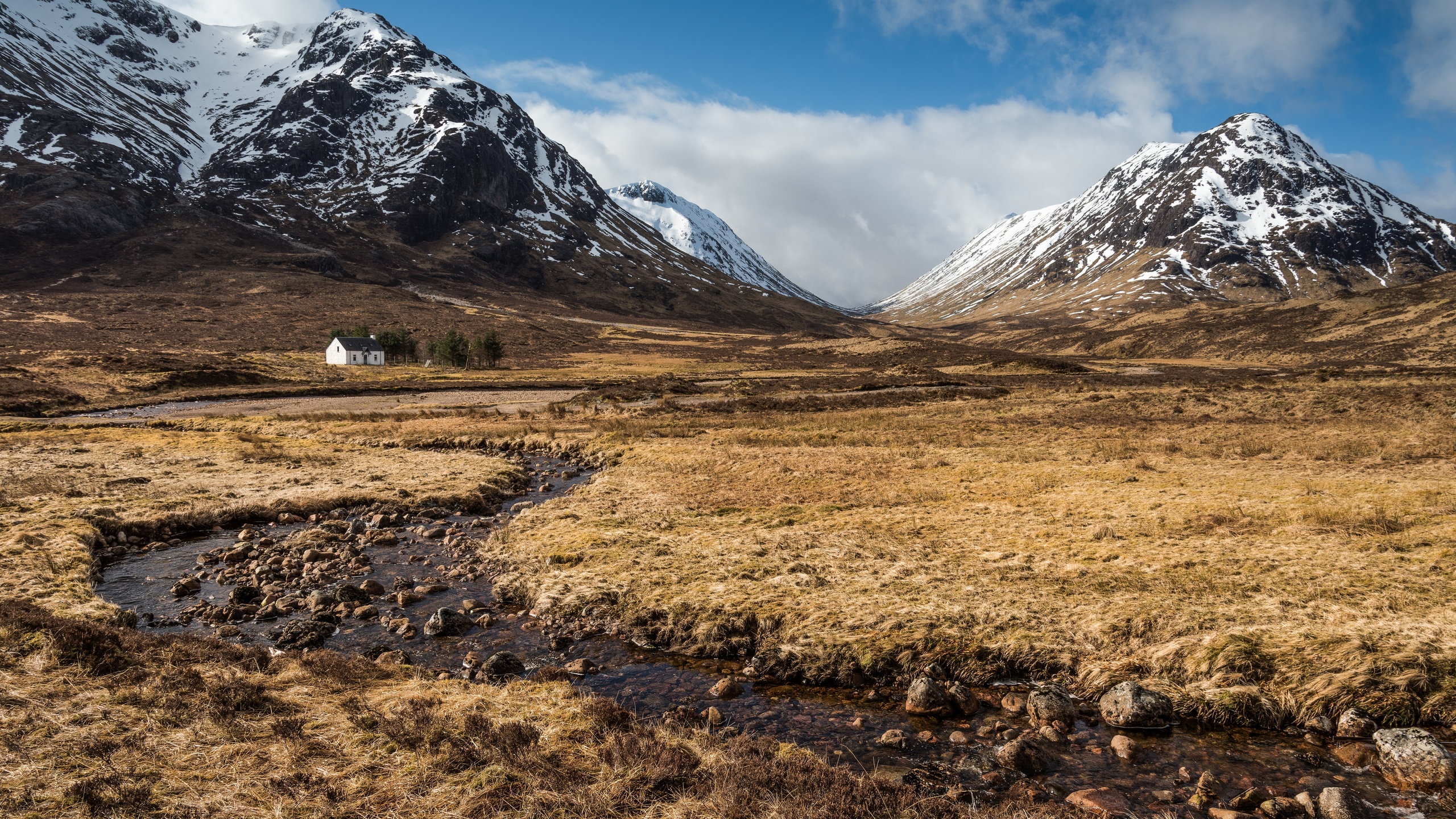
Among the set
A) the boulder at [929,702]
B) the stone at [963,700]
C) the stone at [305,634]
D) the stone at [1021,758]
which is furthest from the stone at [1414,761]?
the stone at [305,634]

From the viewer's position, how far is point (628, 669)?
41.3 ft

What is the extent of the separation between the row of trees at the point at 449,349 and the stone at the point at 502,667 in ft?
404

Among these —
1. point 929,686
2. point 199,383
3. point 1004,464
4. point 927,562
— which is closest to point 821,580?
point 927,562

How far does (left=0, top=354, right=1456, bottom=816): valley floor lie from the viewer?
773cm

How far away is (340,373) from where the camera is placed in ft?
335

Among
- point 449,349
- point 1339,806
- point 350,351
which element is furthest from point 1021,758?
point 350,351

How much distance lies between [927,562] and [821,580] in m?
3.02

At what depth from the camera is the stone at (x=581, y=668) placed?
488 inches

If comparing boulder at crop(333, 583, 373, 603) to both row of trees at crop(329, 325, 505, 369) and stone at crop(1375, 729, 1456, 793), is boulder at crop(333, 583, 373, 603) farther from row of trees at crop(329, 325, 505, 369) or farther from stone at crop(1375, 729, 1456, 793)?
row of trees at crop(329, 325, 505, 369)

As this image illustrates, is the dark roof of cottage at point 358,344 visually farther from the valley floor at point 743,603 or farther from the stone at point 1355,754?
the stone at point 1355,754

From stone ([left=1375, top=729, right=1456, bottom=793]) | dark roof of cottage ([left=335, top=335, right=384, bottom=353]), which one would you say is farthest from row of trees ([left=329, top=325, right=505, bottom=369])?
stone ([left=1375, top=729, right=1456, bottom=793])

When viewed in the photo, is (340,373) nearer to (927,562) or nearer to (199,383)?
(199,383)

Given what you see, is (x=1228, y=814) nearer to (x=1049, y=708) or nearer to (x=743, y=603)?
(x=1049, y=708)

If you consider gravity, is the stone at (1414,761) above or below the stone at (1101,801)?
above
